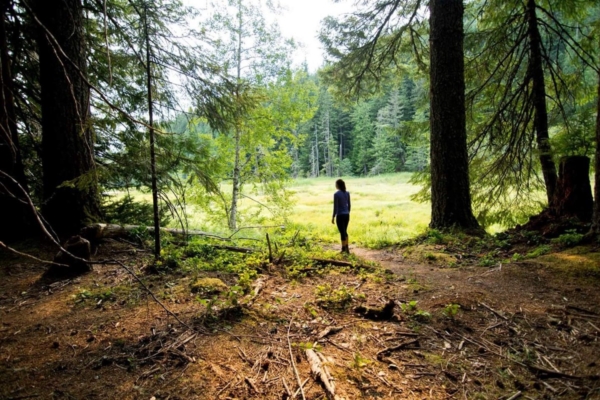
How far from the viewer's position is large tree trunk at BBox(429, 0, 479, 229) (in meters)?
7.00

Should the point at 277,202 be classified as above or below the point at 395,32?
below

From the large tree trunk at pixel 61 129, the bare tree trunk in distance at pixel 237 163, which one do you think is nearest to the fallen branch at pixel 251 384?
the large tree trunk at pixel 61 129

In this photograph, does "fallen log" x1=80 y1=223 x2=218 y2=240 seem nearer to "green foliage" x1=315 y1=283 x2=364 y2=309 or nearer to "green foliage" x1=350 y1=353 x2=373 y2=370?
"green foliage" x1=315 y1=283 x2=364 y2=309

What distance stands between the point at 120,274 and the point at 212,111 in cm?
357

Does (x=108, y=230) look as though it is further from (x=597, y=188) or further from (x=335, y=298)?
(x=597, y=188)

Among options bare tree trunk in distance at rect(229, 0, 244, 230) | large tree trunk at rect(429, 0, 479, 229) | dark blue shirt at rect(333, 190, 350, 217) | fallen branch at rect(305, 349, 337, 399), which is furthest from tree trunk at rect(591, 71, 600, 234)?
bare tree trunk in distance at rect(229, 0, 244, 230)

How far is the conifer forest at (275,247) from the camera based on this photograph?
8.06 feet

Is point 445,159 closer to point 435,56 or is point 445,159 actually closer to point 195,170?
point 435,56

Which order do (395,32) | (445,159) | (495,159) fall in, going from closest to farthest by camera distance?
1. (445,159)
2. (495,159)
3. (395,32)

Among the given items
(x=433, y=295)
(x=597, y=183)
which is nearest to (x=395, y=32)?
(x=597, y=183)

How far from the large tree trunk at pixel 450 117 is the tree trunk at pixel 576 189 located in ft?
5.49

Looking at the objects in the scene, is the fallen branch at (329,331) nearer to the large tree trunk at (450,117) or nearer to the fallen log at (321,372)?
the fallen log at (321,372)

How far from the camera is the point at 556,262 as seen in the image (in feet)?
15.0

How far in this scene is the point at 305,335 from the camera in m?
3.10
